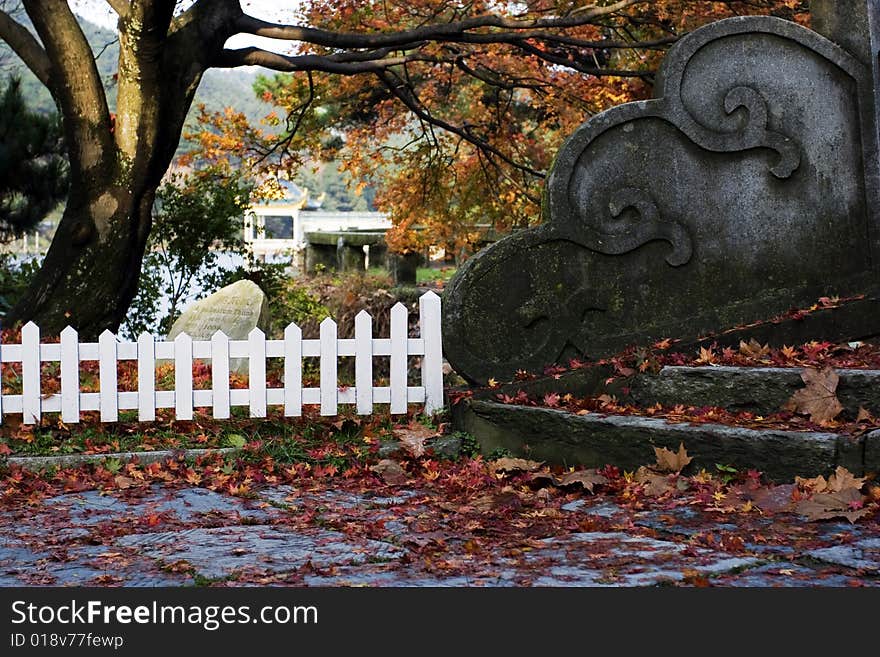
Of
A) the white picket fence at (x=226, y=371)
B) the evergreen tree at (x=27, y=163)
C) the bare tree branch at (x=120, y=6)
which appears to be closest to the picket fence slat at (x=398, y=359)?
the white picket fence at (x=226, y=371)

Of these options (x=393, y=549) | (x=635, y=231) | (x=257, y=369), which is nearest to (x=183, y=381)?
(x=257, y=369)

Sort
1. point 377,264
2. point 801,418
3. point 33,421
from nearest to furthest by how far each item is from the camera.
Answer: point 801,418
point 33,421
point 377,264

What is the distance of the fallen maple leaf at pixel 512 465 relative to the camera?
5977 mm

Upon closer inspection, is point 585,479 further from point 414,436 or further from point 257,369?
point 257,369

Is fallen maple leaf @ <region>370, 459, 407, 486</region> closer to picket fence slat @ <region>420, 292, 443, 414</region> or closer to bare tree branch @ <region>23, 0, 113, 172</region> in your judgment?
picket fence slat @ <region>420, 292, 443, 414</region>

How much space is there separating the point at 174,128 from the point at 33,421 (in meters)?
→ 3.90

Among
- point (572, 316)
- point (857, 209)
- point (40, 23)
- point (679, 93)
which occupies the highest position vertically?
point (40, 23)

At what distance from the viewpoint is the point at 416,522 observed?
4.85 metres

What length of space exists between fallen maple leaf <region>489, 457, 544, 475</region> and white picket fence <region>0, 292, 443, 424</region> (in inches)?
36.8

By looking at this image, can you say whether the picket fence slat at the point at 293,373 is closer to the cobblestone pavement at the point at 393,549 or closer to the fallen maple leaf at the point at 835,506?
the cobblestone pavement at the point at 393,549

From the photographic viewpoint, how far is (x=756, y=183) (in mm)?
7129

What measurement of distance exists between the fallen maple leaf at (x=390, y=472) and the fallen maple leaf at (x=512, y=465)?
52 centimetres
